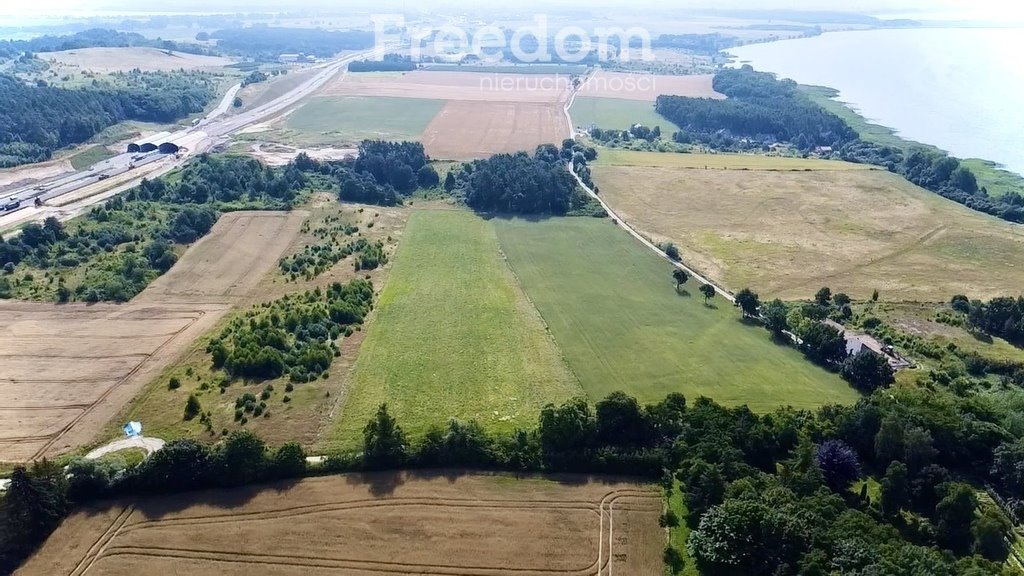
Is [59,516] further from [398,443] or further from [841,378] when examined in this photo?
[841,378]

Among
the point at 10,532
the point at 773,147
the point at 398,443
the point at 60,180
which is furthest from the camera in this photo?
the point at 773,147

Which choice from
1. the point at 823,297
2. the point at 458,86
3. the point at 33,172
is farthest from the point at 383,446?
the point at 458,86

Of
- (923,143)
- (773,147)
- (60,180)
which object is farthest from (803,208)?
(60,180)

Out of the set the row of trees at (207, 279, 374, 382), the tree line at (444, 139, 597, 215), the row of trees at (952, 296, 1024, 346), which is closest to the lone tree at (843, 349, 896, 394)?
the row of trees at (952, 296, 1024, 346)

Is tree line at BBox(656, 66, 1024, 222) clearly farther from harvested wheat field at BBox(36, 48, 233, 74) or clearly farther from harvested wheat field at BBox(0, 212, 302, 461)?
harvested wheat field at BBox(36, 48, 233, 74)

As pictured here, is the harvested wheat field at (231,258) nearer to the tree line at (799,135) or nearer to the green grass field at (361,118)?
the green grass field at (361,118)
